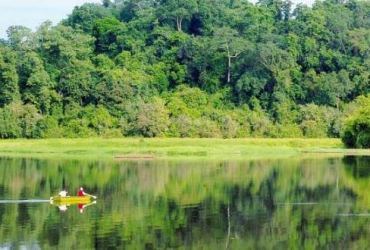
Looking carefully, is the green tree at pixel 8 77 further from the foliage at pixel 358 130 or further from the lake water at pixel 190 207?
the foliage at pixel 358 130

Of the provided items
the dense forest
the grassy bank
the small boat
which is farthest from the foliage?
the small boat

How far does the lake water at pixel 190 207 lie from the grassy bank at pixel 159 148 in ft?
32.3

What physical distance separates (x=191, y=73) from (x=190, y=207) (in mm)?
52560

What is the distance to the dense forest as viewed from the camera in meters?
72.4

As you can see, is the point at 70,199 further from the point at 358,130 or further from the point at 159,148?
the point at 358,130

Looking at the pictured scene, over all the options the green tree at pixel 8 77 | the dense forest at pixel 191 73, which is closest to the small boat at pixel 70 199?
the dense forest at pixel 191 73

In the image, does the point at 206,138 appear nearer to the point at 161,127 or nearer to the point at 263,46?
the point at 161,127

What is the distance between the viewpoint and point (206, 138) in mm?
67750

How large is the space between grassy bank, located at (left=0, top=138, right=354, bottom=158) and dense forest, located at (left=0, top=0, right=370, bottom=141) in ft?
17.4

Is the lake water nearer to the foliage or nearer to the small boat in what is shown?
the small boat

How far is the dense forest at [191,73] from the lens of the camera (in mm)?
72375

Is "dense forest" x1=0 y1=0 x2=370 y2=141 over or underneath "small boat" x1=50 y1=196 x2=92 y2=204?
over

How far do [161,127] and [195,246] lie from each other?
47.0 m

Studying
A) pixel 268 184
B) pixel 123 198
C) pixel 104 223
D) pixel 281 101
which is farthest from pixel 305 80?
pixel 104 223
